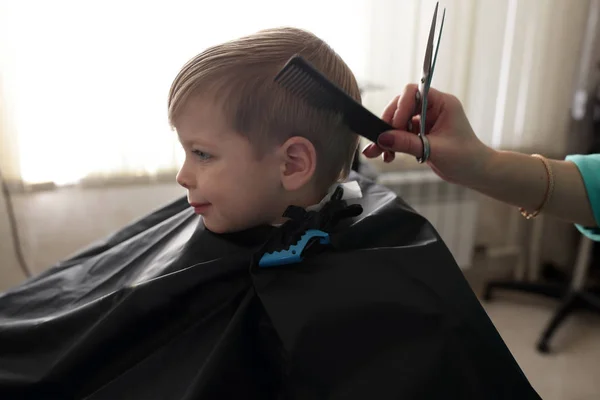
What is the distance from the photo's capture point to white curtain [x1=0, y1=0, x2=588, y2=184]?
147 cm

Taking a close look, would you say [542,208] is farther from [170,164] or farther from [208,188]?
[170,164]

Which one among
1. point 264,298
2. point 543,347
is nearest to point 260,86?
point 264,298

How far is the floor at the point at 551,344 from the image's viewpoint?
1698 mm

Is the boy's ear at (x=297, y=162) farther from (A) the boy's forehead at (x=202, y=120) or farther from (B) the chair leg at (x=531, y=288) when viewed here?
(B) the chair leg at (x=531, y=288)

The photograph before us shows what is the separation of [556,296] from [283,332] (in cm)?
183

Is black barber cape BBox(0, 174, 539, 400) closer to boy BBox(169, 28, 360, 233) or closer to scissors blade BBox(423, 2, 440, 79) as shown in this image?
boy BBox(169, 28, 360, 233)

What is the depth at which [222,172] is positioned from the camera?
2.60 ft

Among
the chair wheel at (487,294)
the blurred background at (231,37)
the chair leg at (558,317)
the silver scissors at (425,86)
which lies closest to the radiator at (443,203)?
the blurred background at (231,37)

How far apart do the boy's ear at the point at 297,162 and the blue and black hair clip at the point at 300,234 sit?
Result: 58 millimetres

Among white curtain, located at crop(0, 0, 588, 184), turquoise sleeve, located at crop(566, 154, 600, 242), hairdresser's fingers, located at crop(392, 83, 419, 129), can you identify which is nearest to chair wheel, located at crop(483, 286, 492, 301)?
white curtain, located at crop(0, 0, 588, 184)

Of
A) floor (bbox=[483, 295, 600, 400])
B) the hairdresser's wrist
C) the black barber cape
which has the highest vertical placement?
the hairdresser's wrist

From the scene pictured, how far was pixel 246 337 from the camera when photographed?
726 mm

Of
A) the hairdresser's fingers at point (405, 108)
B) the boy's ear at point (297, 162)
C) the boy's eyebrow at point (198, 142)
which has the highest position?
the hairdresser's fingers at point (405, 108)

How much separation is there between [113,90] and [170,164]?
0.29 metres
